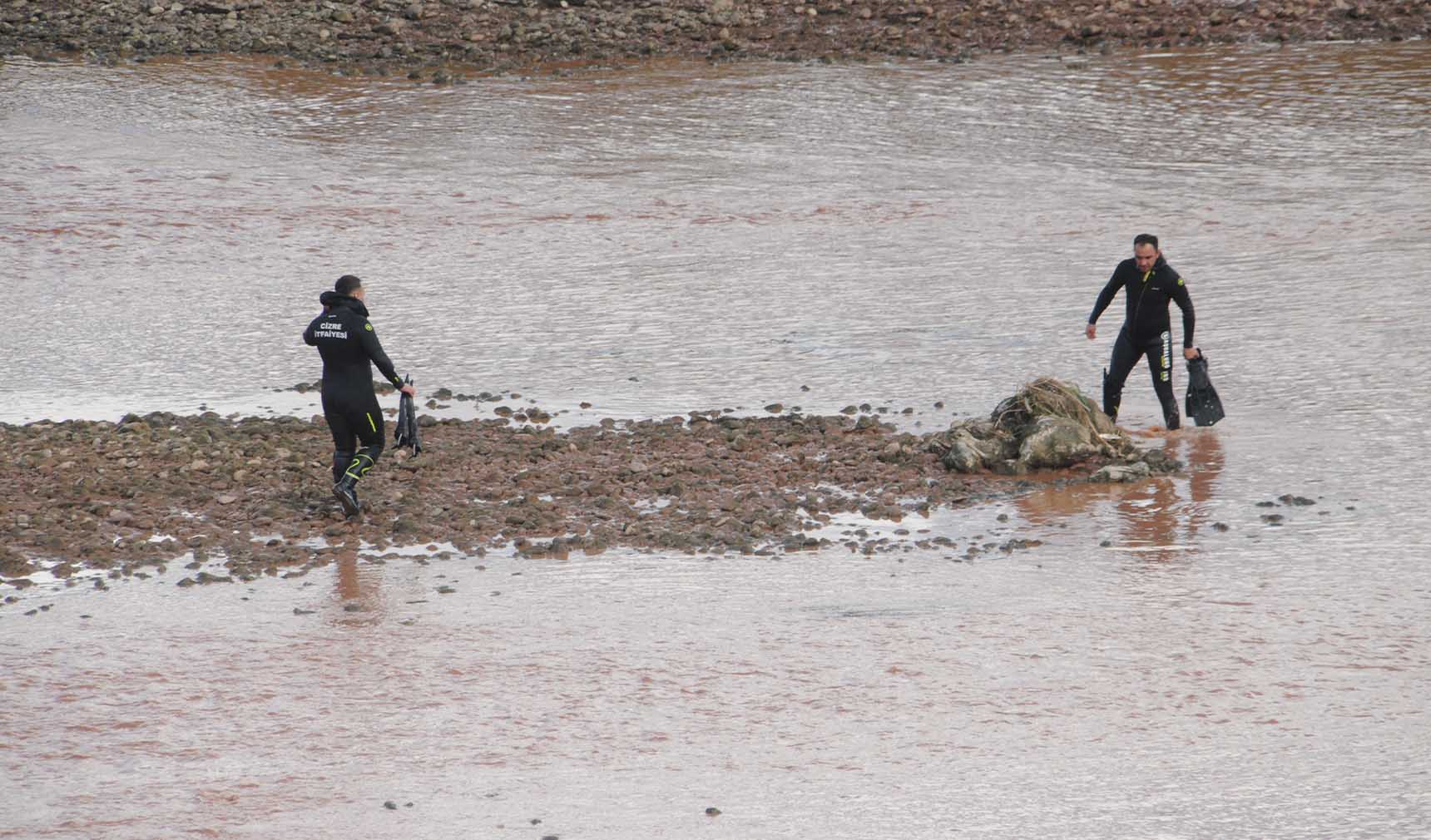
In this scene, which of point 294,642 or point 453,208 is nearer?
point 294,642

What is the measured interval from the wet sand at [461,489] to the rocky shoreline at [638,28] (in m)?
16.3

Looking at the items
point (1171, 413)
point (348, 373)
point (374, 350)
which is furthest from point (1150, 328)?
point (348, 373)

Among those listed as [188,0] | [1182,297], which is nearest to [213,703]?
[1182,297]

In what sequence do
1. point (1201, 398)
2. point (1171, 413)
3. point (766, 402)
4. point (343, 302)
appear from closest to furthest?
point (343, 302) → point (1201, 398) → point (1171, 413) → point (766, 402)

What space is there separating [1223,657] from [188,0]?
2848 cm

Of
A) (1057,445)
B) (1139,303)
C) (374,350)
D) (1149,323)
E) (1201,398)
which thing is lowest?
(1057,445)

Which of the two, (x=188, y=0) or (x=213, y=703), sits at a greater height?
(x=188, y=0)

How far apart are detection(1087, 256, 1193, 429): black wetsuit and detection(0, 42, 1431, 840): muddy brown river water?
441 mm

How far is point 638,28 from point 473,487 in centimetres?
2008

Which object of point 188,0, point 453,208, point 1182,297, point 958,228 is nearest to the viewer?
Answer: point 1182,297

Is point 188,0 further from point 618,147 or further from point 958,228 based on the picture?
point 958,228

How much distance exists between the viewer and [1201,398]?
13016 millimetres

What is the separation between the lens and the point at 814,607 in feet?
31.1

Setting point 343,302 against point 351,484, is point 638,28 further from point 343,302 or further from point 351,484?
point 351,484
